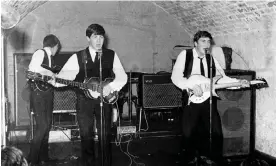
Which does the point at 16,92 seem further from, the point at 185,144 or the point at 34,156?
the point at 185,144

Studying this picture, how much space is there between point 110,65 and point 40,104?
3.47 feet

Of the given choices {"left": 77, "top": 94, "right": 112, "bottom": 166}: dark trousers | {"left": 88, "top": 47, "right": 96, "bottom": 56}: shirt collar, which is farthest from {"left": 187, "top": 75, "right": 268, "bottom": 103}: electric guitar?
{"left": 88, "top": 47, "right": 96, "bottom": 56}: shirt collar

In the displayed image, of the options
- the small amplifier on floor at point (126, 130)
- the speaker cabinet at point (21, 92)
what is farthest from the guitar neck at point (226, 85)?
the speaker cabinet at point (21, 92)

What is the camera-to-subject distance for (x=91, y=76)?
397 cm

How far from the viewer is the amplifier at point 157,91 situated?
17.1ft

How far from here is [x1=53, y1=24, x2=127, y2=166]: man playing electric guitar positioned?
150 inches

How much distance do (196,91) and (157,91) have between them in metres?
1.20

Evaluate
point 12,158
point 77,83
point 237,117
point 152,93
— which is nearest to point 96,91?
point 77,83

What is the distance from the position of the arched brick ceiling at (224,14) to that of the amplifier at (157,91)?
1.16m

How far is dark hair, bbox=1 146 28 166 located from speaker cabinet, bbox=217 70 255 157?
2993 mm

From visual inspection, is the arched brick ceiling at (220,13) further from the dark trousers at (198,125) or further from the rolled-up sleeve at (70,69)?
the dark trousers at (198,125)

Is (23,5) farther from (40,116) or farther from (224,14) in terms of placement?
(224,14)

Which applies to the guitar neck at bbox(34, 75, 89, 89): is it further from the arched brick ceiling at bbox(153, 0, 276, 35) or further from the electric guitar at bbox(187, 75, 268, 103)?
the arched brick ceiling at bbox(153, 0, 276, 35)

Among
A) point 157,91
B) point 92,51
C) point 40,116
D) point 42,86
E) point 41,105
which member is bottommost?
point 40,116
